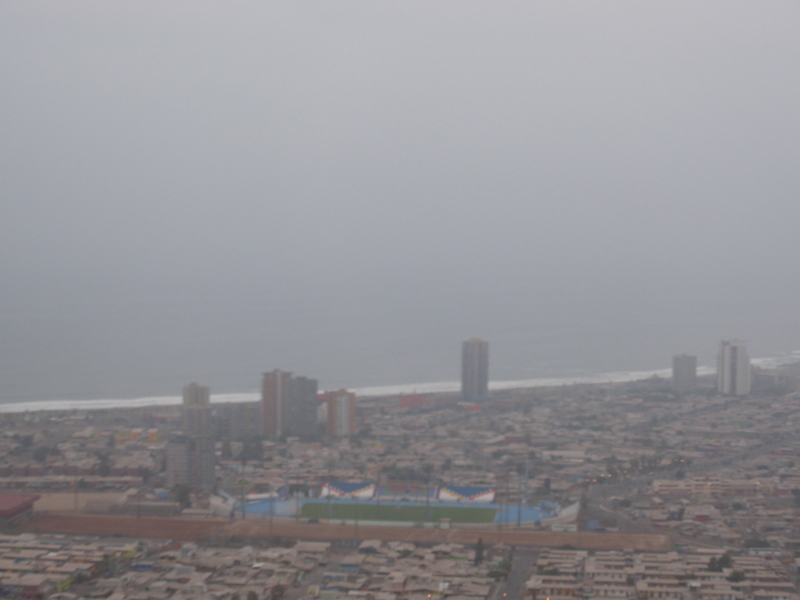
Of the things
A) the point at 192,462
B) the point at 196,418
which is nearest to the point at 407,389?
the point at 196,418

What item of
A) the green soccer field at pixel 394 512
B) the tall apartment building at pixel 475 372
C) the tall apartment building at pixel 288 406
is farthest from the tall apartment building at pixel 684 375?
the green soccer field at pixel 394 512

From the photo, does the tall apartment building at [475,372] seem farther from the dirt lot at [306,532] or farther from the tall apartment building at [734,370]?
the dirt lot at [306,532]

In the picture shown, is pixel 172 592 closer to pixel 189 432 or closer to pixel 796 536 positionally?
pixel 796 536

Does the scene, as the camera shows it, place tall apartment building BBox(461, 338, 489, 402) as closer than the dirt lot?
No

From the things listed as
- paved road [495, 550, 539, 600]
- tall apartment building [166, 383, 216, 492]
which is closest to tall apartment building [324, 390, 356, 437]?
tall apartment building [166, 383, 216, 492]

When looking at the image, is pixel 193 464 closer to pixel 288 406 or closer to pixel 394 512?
pixel 394 512

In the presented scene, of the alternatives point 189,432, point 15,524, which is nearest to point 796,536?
point 15,524

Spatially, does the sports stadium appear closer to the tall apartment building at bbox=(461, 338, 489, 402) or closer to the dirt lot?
the dirt lot
